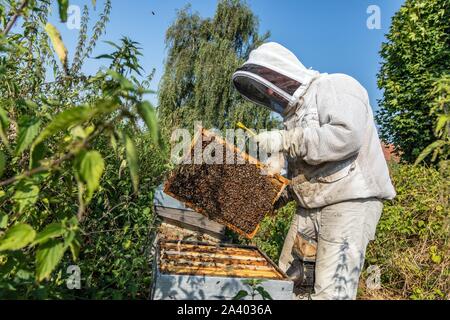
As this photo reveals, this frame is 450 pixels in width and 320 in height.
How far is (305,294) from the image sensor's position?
3.31 metres

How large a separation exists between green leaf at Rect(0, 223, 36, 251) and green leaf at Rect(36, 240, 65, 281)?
4 centimetres

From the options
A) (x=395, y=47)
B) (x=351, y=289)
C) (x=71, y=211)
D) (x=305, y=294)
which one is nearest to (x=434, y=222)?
(x=305, y=294)

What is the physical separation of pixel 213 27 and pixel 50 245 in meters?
18.1

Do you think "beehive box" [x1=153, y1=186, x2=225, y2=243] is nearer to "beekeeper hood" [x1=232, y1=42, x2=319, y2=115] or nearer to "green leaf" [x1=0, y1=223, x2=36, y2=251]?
"beekeeper hood" [x1=232, y1=42, x2=319, y2=115]

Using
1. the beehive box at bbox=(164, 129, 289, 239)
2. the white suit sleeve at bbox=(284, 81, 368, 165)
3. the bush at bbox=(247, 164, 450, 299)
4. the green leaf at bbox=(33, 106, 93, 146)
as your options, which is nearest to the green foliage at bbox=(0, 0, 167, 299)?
the green leaf at bbox=(33, 106, 93, 146)

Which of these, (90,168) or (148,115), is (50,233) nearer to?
(90,168)

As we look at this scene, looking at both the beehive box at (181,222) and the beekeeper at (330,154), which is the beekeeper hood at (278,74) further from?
the beehive box at (181,222)

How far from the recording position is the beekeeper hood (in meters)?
2.83


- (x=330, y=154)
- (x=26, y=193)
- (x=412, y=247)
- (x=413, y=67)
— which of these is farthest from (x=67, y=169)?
(x=413, y=67)

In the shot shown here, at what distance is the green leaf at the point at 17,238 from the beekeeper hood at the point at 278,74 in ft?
6.64

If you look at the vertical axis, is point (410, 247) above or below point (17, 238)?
below

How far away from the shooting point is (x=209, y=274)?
2.11m

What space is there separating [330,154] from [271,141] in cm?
45

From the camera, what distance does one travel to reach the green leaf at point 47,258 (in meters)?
1.11
